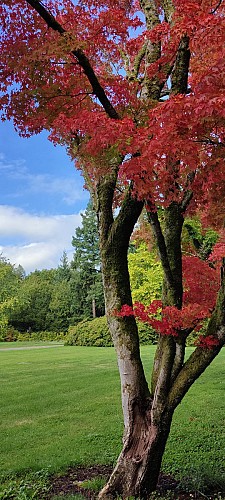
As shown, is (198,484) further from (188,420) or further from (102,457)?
(188,420)

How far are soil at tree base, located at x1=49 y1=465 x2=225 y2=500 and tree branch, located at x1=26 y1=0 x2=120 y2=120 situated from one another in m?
3.49

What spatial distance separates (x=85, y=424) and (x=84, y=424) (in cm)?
2

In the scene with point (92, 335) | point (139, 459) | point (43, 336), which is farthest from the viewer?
point (43, 336)

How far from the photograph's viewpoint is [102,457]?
5410 millimetres

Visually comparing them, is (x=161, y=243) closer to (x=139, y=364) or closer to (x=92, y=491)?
(x=139, y=364)

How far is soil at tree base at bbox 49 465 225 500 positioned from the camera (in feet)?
13.5

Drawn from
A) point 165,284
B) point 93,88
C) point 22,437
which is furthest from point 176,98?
point 22,437

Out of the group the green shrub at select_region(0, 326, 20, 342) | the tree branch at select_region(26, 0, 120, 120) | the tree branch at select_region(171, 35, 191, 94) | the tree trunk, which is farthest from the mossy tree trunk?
the green shrub at select_region(0, 326, 20, 342)

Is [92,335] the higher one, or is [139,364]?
[92,335]

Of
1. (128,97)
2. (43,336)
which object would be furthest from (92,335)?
(128,97)

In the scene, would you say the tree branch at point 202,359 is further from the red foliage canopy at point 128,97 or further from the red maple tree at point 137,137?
the red foliage canopy at point 128,97

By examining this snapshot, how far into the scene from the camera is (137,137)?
129 inches

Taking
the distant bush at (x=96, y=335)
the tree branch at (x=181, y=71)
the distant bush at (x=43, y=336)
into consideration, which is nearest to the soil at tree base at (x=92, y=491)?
the tree branch at (x=181, y=71)

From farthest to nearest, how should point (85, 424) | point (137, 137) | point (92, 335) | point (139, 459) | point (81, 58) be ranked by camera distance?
point (92, 335)
point (85, 424)
point (139, 459)
point (81, 58)
point (137, 137)
